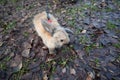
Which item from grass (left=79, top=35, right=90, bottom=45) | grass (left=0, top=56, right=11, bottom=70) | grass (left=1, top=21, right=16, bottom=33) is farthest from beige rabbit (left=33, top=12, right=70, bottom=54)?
grass (left=1, top=21, right=16, bottom=33)

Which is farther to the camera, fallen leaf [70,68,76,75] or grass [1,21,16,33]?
grass [1,21,16,33]

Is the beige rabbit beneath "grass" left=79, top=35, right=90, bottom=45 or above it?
above

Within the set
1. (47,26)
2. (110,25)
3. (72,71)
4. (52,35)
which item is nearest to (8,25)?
(47,26)

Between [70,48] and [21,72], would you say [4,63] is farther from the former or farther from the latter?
[70,48]

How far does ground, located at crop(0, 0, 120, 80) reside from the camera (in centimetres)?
387

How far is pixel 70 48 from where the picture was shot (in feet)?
14.2

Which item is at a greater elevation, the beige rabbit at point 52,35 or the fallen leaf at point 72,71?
the beige rabbit at point 52,35

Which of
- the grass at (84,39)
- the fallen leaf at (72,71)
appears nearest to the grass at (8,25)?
the grass at (84,39)

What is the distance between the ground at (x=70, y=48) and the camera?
3873 mm

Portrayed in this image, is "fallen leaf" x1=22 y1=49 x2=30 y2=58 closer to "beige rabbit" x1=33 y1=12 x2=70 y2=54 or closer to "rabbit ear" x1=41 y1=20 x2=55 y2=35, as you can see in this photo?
"beige rabbit" x1=33 y1=12 x2=70 y2=54

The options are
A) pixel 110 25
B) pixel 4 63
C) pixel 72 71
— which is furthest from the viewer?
pixel 110 25

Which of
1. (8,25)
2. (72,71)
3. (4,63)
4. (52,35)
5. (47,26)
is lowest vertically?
(72,71)

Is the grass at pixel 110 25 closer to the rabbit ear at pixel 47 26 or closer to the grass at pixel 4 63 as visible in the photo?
the rabbit ear at pixel 47 26

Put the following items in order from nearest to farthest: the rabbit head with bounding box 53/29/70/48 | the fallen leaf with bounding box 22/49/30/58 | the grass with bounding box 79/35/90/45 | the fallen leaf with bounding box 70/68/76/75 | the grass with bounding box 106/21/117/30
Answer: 1. the fallen leaf with bounding box 70/68/76/75
2. the rabbit head with bounding box 53/29/70/48
3. the fallen leaf with bounding box 22/49/30/58
4. the grass with bounding box 79/35/90/45
5. the grass with bounding box 106/21/117/30
